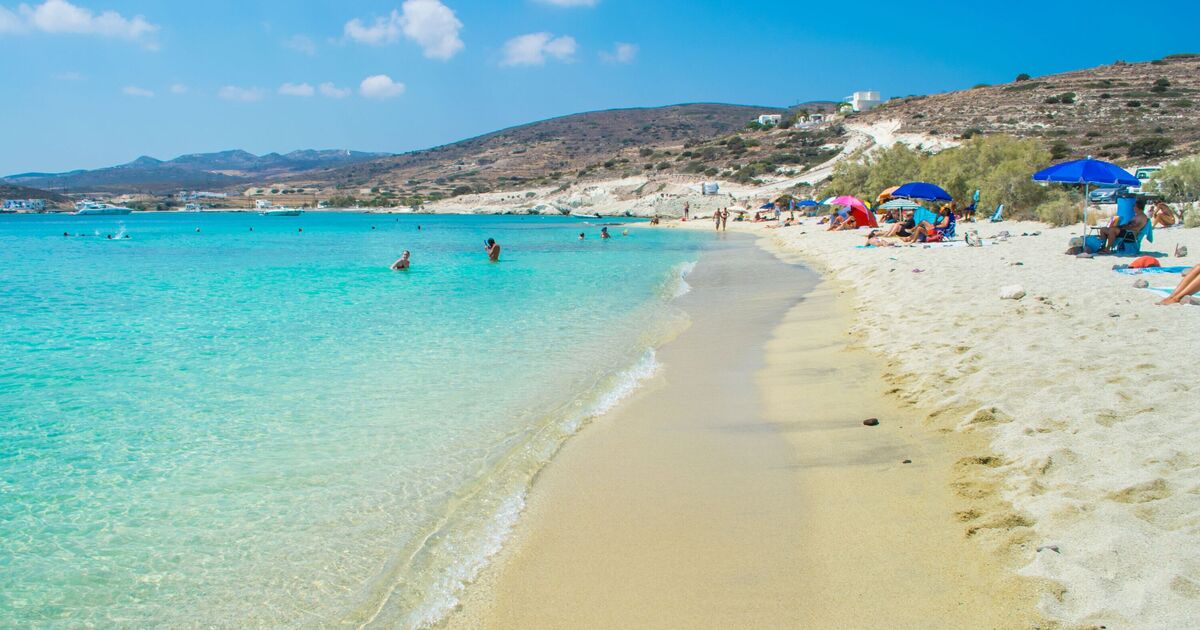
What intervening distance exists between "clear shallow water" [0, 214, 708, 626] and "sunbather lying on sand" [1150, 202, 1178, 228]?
44.8 feet

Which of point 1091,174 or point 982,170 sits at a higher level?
point 982,170

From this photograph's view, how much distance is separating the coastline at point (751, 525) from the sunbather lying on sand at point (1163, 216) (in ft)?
52.5

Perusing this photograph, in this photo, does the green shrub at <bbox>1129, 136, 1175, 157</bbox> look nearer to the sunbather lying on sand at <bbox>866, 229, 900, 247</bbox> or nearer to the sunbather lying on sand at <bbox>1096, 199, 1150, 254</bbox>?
the sunbather lying on sand at <bbox>866, 229, 900, 247</bbox>

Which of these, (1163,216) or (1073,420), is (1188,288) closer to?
(1073,420)

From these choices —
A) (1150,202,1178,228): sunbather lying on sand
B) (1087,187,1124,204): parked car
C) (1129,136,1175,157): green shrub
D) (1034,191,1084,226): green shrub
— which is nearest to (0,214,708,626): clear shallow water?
(1150,202,1178,228): sunbather lying on sand

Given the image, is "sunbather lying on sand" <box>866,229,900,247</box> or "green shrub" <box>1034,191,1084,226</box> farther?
"sunbather lying on sand" <box>866,229,900,247</box>

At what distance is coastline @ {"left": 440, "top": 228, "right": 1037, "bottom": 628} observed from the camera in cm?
348

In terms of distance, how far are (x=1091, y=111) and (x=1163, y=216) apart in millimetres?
45475

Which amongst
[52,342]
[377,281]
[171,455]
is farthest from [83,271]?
[171,455]

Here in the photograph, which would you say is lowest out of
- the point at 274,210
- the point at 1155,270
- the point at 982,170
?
the point at 1155,270

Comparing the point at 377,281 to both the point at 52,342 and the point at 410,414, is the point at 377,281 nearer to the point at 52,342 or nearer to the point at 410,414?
the point at 52,342

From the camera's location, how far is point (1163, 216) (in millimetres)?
18688

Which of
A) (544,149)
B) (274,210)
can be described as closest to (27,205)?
(274,210)

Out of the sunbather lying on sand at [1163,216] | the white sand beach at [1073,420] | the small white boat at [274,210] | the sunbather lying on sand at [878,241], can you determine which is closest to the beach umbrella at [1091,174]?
the white sand beach at [1073,420]
